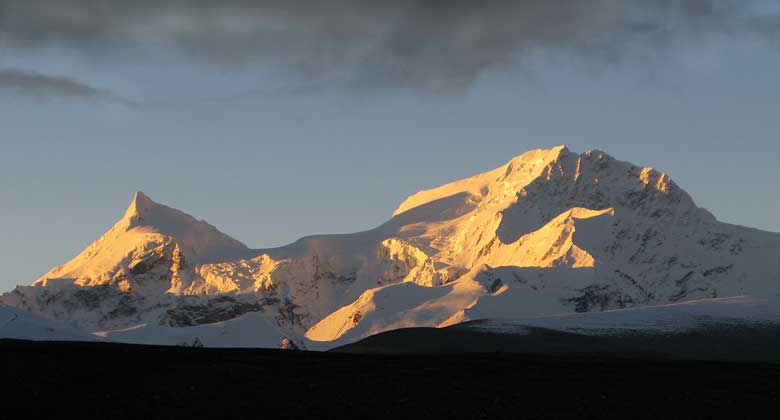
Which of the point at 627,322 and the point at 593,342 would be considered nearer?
the point at 593,342

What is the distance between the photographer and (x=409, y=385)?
225 ft

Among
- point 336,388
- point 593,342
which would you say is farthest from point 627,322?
point 336,388

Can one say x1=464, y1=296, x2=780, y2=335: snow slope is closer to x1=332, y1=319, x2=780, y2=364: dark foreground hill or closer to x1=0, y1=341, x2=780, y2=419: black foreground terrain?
x1=332, y1=319, x2=780, y2=364: dark foreground hill

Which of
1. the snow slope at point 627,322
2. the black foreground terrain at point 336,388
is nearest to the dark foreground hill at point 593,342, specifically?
the snow slope at point 627,322

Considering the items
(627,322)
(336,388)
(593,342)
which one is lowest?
(336,388)

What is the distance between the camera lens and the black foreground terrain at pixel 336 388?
199 ft

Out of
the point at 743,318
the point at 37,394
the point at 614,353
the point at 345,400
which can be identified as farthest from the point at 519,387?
the point at 743,318

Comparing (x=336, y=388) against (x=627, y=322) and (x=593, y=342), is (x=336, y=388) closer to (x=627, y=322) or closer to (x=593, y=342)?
(x=593, y=342)

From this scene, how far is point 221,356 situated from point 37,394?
797 inches

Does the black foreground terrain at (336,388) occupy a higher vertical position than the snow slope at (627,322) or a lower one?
lower

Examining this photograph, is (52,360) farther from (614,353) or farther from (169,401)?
(614,353)

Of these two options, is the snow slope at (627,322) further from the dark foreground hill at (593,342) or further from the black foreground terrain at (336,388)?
the black foreground terrain at (336,388)

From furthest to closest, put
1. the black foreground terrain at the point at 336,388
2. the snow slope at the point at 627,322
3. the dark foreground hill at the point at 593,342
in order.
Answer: the snow slope at the point at 627,322
the dark foreground hill at the point at 593,342
the black foreground terrain at the point at 336,388

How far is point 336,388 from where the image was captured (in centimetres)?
6675
